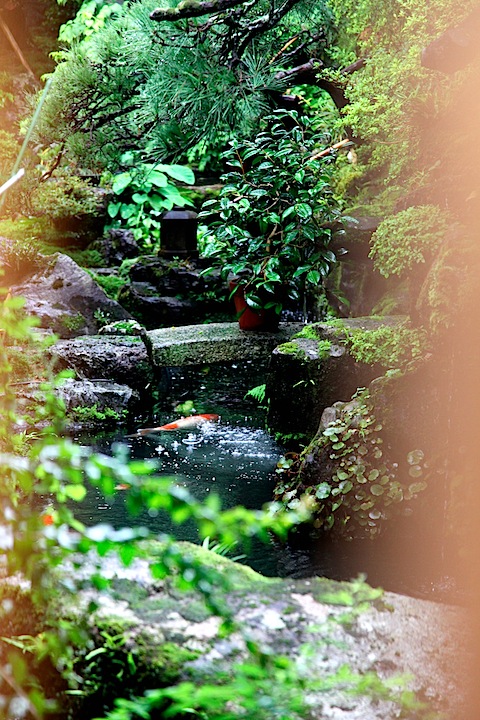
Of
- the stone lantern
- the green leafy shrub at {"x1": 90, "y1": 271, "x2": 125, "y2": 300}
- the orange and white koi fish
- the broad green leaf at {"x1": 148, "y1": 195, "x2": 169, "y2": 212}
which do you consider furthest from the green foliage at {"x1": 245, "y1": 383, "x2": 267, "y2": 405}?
the broad green leaf at {"x1": 148, "y1": 195, "x2": 169, "y2": 212}

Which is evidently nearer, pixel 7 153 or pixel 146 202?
pixel 7 153

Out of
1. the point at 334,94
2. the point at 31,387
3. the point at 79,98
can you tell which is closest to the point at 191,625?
the point at 31,387

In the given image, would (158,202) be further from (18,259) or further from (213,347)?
(213,347)

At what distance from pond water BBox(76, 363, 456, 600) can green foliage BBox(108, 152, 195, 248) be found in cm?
524

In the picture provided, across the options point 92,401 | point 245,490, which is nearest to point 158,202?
point 92,401

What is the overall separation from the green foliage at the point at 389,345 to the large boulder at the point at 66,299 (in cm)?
273

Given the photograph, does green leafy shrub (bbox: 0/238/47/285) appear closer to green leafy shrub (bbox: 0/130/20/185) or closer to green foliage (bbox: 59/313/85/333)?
green foliage (bbox: 59/313/85/333)

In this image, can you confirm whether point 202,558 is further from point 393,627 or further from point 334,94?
point 334,94

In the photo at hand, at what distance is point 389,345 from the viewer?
381 centimetres

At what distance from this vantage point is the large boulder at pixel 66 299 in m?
6.10

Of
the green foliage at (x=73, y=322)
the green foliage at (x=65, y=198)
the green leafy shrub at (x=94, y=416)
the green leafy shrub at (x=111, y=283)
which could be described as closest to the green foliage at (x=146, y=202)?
the green foliage at (x=65, y=198)

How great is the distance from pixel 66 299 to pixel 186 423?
82.5 inches

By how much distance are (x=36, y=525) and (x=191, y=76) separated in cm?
484

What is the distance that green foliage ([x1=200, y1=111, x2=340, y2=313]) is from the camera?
566 cm
